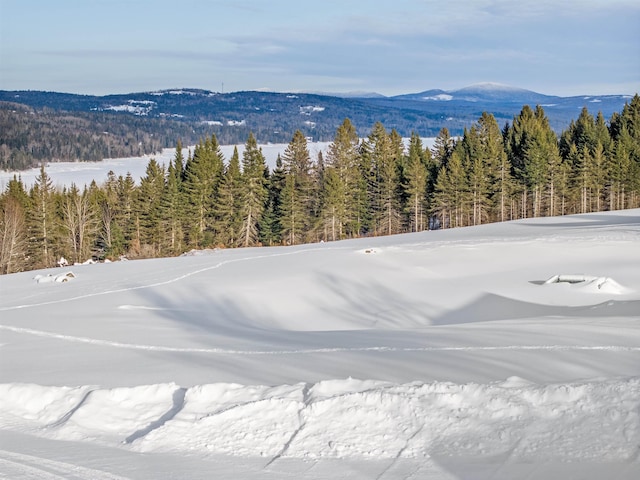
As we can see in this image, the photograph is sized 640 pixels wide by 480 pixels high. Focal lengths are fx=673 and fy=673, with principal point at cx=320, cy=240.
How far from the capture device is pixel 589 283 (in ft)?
64.4

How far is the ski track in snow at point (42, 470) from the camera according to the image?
5.95 metres

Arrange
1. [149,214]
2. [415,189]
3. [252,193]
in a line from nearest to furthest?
[252,193] < [149,214] < [415,189]

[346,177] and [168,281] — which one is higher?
[346,177]

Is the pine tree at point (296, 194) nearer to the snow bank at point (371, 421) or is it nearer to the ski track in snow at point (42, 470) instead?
the snow bank at point (371, 421)

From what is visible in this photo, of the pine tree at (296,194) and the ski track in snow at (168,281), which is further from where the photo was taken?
the pine tree at (296,194)

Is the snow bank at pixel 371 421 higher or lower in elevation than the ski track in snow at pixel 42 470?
higher

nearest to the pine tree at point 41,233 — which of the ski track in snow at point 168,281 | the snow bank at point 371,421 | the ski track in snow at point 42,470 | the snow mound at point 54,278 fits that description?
the ski track in snow at point 168,281

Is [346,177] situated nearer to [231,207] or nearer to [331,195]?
[331,195]

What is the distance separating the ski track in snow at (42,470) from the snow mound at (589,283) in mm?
16258

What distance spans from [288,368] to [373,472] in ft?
10.6

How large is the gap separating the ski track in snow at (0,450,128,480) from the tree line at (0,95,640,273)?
44.5 meters

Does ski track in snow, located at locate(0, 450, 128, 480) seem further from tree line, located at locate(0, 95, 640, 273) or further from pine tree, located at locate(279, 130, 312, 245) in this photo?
pine tree, located at locate(279, 130, 312, 245)

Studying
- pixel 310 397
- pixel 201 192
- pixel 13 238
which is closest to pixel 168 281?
pixel 310 397

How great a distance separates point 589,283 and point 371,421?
14844 millimetres
